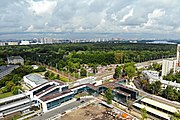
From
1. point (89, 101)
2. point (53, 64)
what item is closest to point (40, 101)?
point (89, 101)

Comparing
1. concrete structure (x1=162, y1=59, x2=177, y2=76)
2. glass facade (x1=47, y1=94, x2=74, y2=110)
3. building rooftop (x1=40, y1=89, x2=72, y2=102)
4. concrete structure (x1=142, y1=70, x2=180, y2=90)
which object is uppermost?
concrete structure (x1=162, y1=59, x2=177, y2=76)

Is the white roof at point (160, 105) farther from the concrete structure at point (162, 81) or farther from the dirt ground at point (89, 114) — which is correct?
the concrete structure at point (162, 81)

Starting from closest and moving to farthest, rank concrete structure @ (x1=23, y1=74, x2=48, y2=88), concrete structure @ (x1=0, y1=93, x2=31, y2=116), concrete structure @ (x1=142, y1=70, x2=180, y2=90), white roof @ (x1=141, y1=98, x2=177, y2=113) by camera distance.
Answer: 1. white roof @ (x1=141, y1=98, x2=177, y2=113)
2. concrete structure @ (x1=0, y1=93, x2=31, y2=116)
3. concrete structure @ (x1=142, y1=70, x2=180, y2=90)
4. concrete structure @ (x1=23, y1=74, x2=48, y2=88)

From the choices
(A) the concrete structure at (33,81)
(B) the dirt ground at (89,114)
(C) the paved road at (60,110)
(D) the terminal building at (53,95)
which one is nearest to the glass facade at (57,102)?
(D) the terminal building at (53,95)

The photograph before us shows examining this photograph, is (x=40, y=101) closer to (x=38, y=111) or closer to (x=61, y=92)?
(x=38, y=111)

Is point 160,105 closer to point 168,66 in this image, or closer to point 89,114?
point 89,114

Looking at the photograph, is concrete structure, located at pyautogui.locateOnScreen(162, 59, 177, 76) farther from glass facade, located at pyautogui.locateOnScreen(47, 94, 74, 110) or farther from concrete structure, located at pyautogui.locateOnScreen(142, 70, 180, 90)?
glass facade, located at pyautogui.locateOnScreen(47, 94, 74, 110)

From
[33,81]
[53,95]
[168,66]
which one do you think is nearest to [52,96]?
[53,95]

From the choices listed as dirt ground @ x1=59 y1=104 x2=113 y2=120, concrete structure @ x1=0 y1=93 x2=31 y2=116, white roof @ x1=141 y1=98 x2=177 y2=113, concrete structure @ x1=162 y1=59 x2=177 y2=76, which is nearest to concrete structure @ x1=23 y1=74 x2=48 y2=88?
concrete structure @ x1=0 y1=93 x2=31 y2=116
